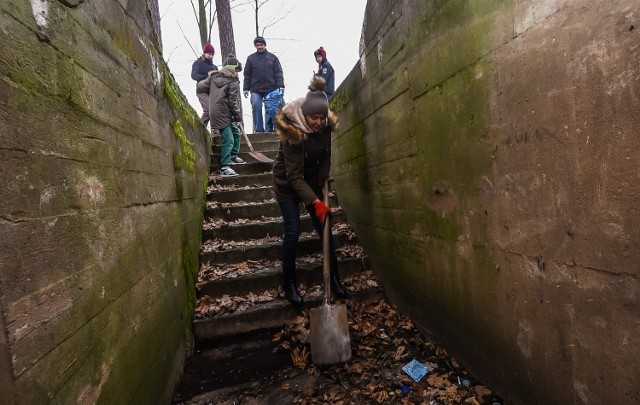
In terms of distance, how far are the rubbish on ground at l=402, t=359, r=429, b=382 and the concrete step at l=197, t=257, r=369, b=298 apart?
1.40m

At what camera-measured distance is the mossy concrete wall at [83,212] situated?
1061mm

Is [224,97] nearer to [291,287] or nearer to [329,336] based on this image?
[291,287]

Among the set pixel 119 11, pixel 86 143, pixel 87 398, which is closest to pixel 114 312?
pixel 87 398

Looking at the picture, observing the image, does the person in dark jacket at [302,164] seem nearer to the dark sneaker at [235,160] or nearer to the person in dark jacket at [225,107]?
the person in dark jacket at [225,107]

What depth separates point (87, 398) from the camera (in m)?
1.35

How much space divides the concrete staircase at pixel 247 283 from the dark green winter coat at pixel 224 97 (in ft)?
4.10

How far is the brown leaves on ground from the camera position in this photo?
7.69 ft

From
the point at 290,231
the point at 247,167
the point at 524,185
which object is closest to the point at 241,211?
the point at 247,167

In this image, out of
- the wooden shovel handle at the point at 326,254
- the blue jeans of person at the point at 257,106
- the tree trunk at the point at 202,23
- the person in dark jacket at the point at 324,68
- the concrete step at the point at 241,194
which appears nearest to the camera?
the wooden shovel handle at the point at 326,254

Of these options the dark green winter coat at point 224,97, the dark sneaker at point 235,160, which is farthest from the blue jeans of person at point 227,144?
the dark sneaker at point 235,160

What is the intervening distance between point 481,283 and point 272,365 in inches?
74.0

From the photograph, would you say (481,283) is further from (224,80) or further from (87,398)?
(224,80)

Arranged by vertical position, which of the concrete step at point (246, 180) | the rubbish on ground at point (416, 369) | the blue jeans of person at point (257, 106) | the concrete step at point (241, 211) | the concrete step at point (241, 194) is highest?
the blue jeans of person at point (257, 106)

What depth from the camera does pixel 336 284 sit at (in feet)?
11.8
